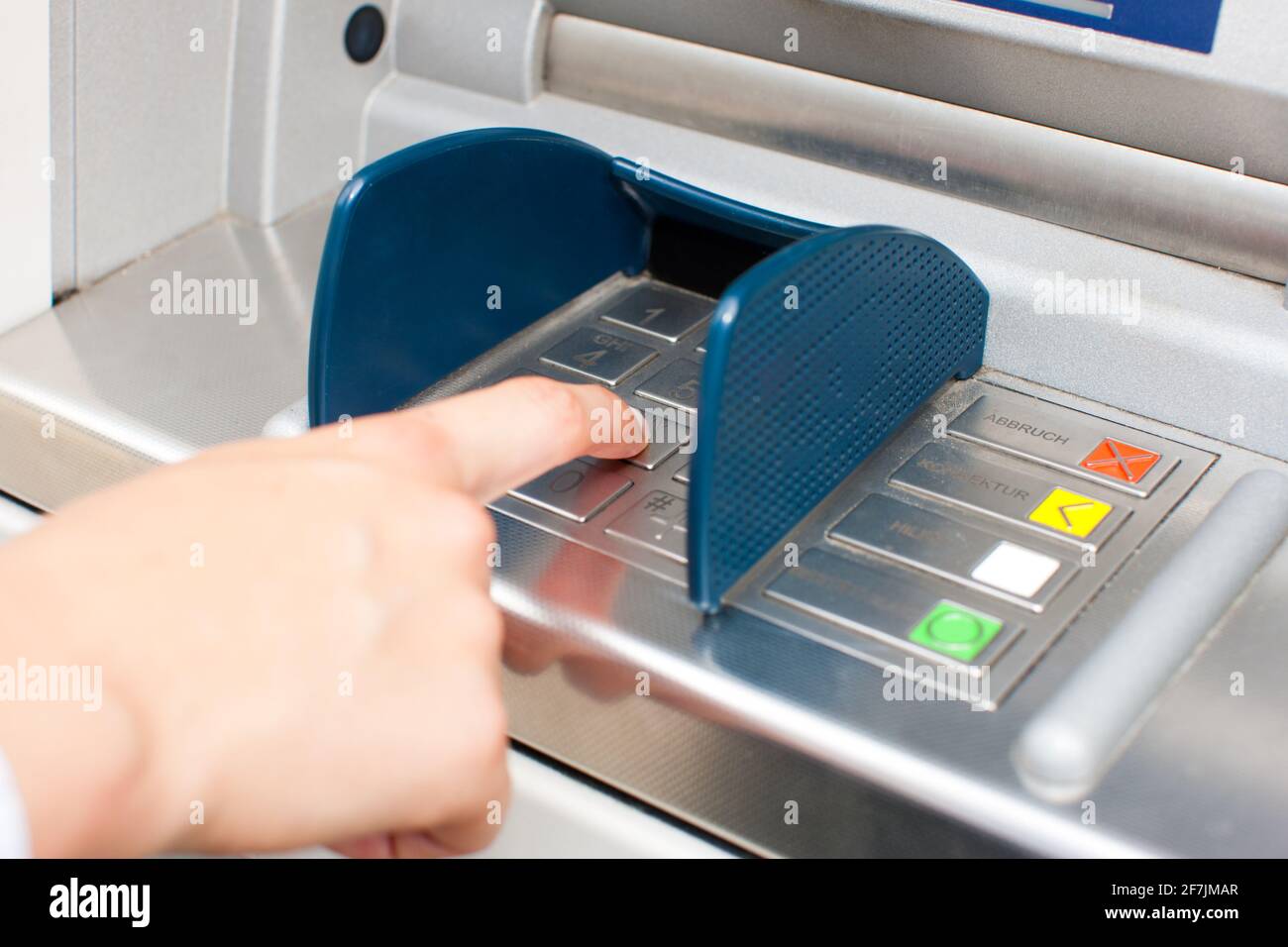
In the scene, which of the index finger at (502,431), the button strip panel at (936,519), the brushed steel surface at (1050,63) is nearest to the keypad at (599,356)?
the button strip panel at (936,519)

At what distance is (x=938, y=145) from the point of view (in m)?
1.25

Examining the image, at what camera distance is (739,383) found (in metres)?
0.93

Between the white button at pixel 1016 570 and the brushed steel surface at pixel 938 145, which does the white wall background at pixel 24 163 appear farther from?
the white button at pixel 1016 570

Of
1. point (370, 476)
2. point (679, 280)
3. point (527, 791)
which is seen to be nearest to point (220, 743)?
point (370, 476)

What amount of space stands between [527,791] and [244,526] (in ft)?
1.09

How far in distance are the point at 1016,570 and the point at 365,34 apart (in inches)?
37.0

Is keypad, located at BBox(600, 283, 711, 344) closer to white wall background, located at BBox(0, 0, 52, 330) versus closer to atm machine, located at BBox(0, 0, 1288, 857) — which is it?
atm machine, located at BBox(0, 0, 1288, 857)

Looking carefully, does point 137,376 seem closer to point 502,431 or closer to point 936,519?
point 502,431

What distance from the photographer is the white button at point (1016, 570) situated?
98 cm

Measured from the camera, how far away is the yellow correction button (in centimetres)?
104

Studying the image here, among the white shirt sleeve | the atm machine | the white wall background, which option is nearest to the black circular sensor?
the atm machine

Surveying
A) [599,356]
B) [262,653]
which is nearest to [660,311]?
[599,356]

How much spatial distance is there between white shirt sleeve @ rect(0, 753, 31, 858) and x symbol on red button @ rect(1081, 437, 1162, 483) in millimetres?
812

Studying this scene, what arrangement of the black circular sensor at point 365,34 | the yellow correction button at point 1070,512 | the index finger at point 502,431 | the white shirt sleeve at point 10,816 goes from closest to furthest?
the white shirt sleeve at point 10,816 → the index finger at point 502,431 → the yellow correction button at point 1070,512 → the black circular sensor at point 365,34
